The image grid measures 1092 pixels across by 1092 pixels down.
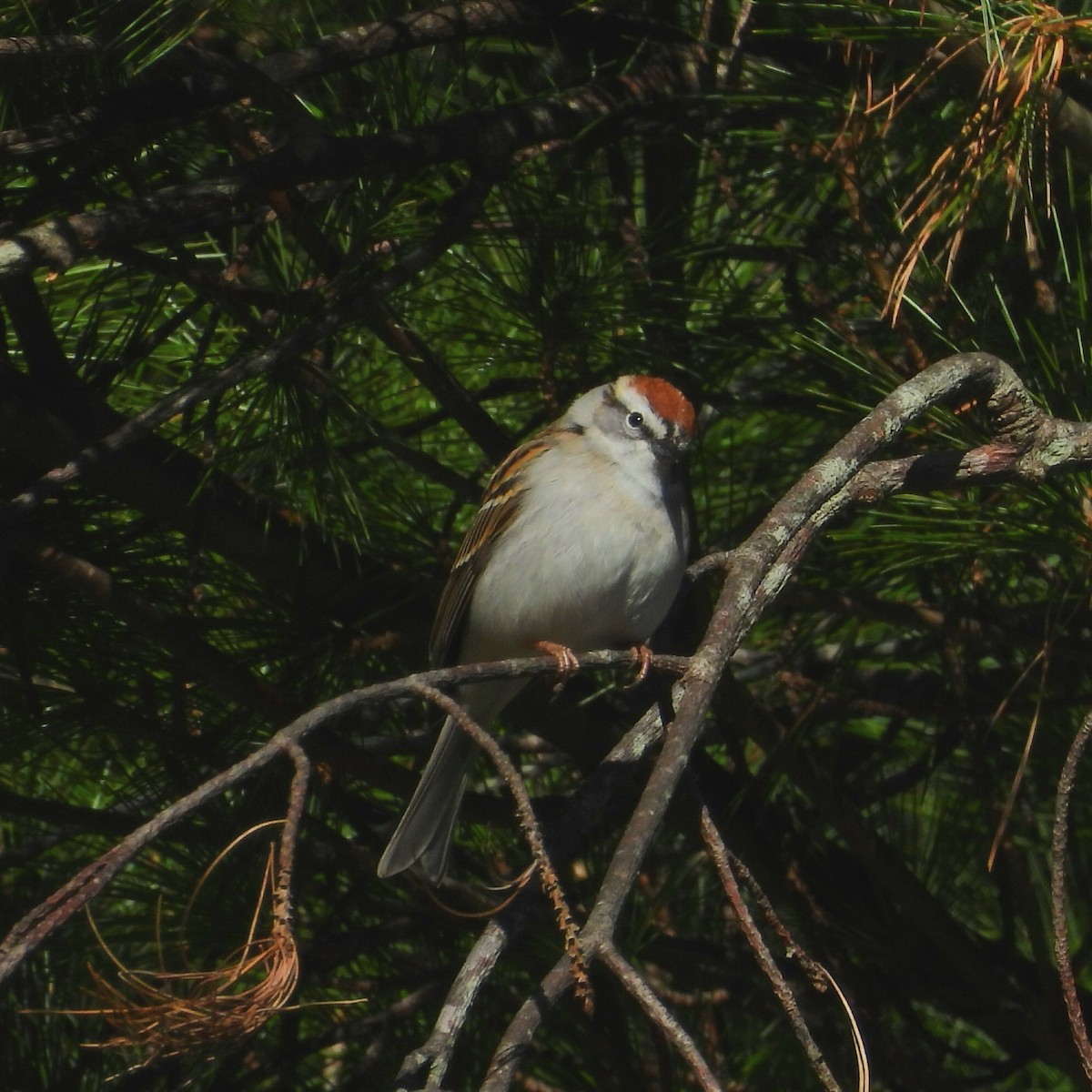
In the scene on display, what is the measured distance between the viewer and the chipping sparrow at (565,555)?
2066 millimetres

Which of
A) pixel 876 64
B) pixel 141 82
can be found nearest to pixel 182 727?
pixel 141 82

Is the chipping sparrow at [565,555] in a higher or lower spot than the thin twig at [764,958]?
lower

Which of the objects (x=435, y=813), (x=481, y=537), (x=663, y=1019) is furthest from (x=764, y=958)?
(x=481, y=537)

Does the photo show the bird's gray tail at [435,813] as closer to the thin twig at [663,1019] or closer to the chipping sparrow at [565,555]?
the chipping sparrow at [565,555]

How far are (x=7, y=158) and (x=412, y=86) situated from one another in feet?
2.58

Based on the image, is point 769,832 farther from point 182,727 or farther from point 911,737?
point 182,727

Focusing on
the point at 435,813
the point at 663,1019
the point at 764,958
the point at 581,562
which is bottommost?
the point at 435,813

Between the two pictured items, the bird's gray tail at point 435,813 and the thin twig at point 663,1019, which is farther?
the bird's gray tail at point 435,813

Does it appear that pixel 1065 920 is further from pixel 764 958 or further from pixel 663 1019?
pixel 663 1019

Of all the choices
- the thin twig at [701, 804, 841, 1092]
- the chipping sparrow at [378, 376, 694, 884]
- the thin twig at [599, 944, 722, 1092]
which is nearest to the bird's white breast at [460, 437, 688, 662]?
the chipping sparrow at [378, 376, 694, 884]

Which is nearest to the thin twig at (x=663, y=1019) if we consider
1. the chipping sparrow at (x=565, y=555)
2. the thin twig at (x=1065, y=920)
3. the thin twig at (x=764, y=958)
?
the thin twig at (x=764, y=958)

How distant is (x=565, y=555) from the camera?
7.04 feet

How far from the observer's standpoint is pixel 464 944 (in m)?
2.44

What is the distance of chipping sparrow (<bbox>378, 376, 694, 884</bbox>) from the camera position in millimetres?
2066
